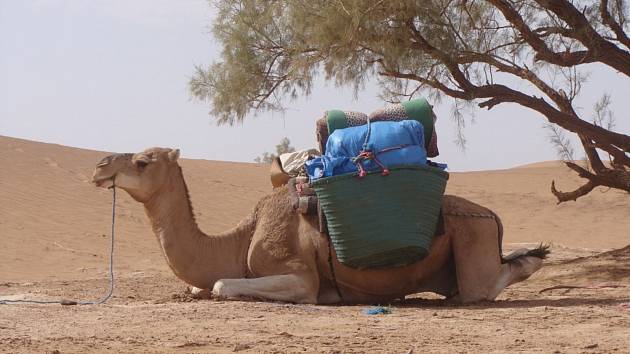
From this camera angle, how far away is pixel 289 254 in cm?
804

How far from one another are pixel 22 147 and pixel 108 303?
23060mm

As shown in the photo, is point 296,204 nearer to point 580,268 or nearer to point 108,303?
point 108,303

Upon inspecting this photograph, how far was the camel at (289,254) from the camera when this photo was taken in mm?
7984

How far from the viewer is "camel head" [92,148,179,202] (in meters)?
7.99

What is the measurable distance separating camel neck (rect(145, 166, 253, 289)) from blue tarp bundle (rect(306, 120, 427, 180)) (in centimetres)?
95

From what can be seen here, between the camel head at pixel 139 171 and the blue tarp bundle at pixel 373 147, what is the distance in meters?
1.20

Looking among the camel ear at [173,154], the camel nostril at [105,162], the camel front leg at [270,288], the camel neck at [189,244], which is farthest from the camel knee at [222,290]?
the camel nostril at [105,162]

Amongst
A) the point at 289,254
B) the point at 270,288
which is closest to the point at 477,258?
the point at 289,254

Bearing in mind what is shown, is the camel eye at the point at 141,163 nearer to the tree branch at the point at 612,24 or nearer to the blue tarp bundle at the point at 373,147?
the blue tarp bundle at the point at 373,147

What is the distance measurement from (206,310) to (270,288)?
93 centimetres

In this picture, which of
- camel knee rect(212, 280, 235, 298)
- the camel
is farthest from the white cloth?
camel knee rect(212, 280, 235, 298)

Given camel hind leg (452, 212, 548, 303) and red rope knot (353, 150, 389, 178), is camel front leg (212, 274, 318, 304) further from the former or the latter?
camel hind leg (452, 212, 548, 303)

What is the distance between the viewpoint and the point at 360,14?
11.7 m

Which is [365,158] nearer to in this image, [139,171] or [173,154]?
[173,154]
